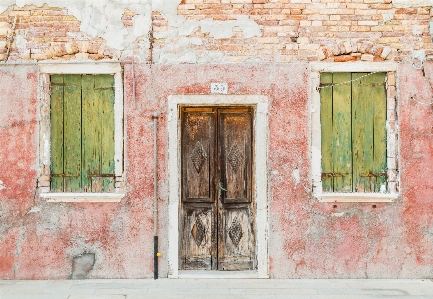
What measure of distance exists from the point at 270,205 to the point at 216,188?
79 cm

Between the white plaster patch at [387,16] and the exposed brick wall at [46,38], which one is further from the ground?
the white plaster patch at [387,16]

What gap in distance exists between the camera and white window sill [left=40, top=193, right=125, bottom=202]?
6273 millimetres

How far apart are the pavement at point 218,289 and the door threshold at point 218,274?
13cm

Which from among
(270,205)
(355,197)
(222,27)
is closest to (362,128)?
(355,197)

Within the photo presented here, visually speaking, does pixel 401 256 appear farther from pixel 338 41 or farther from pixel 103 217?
pixel 103 217

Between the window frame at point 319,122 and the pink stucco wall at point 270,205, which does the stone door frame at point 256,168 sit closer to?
the pink stucco wall at point 270,205

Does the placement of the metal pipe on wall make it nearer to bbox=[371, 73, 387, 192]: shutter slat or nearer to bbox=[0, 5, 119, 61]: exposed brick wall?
bbox=[0, 5, 119, 61]: exposed brick wall

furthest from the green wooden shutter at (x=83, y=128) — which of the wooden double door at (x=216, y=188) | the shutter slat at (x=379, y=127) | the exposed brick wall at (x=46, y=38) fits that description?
the shutter slat at (x=379, y=127)

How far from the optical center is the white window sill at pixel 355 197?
6293 mm

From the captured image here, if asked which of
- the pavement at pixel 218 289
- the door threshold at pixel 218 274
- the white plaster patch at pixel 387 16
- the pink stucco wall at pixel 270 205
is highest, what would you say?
the white plaster patch at pixel 387 16

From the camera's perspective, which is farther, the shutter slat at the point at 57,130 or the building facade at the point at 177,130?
the shutter slat at the point at 57,130

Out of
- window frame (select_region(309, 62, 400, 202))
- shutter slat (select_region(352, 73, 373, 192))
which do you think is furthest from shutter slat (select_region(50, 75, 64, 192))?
shutter slat (select_region(352, 73, 373, 192))

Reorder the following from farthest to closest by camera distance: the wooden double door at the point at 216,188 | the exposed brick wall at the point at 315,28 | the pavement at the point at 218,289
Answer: the wooden double door at the point at 216,188 → the exposed brick wall at the point at 315,28 → the pavement at the point at 218,289

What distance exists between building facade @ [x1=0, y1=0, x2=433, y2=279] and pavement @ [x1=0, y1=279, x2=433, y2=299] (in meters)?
0.17
